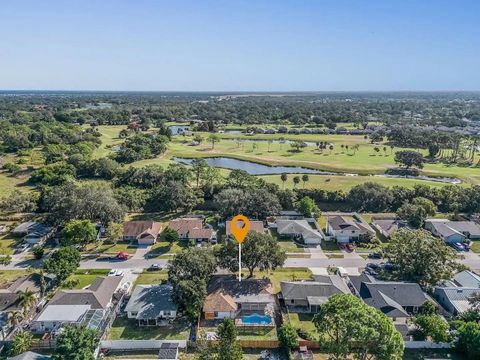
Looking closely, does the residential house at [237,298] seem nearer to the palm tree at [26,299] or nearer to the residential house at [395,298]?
the residential house at [395,298]

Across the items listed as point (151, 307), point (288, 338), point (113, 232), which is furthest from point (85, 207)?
point (288, 338)

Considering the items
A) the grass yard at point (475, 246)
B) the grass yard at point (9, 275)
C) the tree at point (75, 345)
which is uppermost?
the tree at point (75, 345)

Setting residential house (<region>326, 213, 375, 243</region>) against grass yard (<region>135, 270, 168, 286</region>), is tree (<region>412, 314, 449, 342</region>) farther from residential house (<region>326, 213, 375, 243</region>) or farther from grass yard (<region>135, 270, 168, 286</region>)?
grass yard (<region>135, 270, 168, 286</region>)

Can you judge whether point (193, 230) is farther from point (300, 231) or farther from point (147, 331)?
point (147, 331)

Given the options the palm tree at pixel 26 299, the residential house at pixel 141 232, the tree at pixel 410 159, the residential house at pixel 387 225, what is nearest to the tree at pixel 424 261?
the residential house at pixel 387 225

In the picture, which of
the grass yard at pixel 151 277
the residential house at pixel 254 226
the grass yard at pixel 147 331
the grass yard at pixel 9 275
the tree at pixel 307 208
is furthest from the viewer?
the tree at pixel 307 208

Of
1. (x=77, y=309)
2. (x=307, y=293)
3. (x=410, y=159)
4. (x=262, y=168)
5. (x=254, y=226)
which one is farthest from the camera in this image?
(x=262, y=168)

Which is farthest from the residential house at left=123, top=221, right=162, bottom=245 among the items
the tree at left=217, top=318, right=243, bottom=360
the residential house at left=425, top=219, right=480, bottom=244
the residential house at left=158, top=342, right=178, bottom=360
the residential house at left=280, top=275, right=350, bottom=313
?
the residential house at left=425, top=219, right=480, bottom=244
